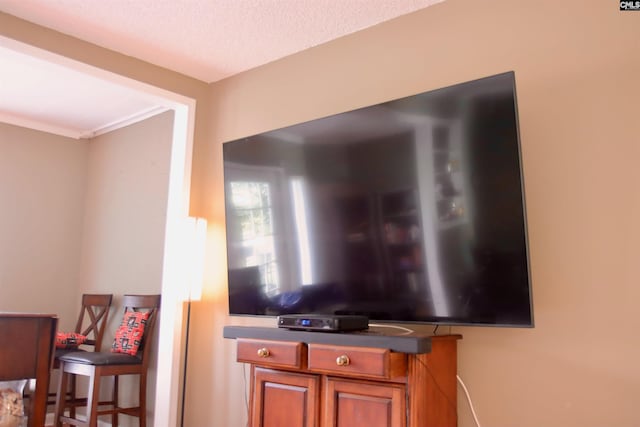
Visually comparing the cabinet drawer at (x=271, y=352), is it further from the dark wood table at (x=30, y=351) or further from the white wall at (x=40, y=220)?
the white wall at (x=40, y=220)

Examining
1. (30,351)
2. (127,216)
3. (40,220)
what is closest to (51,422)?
(40,220)

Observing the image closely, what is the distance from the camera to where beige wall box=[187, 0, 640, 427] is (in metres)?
2.12

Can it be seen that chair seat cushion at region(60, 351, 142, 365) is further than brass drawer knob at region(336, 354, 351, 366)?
Yes

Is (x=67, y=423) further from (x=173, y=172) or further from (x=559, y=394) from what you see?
(x=559, y=394)

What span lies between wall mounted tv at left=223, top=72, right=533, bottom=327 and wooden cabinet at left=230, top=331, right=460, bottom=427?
0.27 metres

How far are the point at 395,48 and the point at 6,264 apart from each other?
3.67 meters

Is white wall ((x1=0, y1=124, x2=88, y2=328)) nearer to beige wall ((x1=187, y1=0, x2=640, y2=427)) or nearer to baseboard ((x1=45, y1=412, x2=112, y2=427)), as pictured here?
baseboard ((x1=45, y1=412, x2=112, y2=427))

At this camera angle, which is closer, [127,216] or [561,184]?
[561,184]

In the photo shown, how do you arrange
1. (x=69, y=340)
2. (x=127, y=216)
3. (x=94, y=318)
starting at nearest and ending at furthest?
1. (x=69, y=340)
2. (x=94, y=318)
3. (x=127, y=216)

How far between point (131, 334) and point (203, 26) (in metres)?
2.13

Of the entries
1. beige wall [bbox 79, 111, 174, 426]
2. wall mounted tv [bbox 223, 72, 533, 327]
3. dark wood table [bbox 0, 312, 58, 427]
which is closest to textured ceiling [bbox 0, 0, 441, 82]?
wall mounted tv [bbox 223, 72, 533, 327]

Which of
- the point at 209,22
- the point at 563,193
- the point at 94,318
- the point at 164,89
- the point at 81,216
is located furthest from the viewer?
the point at 81,216

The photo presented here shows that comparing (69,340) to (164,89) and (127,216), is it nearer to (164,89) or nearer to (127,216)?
(127,216)

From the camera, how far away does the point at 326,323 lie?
7.69 ft
